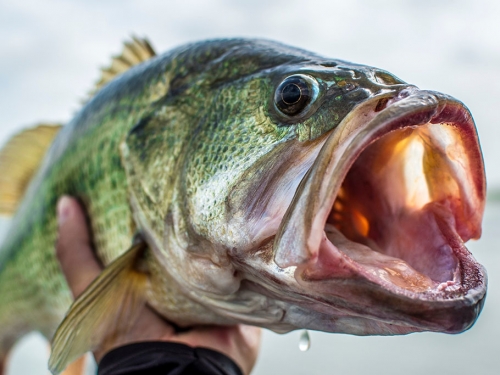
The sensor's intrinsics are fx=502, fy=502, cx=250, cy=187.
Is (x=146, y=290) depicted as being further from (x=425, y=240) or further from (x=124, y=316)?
(x=425, y=240)

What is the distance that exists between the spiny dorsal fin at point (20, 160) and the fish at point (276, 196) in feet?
2.35

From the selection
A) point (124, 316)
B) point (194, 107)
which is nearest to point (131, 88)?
point (194, 107)

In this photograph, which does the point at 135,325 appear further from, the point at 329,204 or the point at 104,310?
the point at 329,204

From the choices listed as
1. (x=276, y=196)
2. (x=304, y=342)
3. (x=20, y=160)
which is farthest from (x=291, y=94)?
(x=20, y=160)

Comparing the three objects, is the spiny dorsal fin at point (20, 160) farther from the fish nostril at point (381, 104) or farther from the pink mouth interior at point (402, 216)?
the fish nostril at point (381, 104)

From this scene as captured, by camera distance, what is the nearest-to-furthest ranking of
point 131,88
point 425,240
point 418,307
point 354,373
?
point 418,307, point 425,240, point 131,88, point 354,373

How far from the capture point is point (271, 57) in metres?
1.26

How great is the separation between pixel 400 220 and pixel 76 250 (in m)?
1.11

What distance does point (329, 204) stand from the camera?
79 cm

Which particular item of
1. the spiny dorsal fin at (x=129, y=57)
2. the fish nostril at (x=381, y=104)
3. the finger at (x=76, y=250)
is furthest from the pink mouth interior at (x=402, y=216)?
the spiny dorsal fin at (x=129, y=57)

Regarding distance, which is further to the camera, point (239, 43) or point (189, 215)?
point (239, 43)

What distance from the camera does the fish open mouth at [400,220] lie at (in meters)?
0.79

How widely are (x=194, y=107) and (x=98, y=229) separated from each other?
58cm

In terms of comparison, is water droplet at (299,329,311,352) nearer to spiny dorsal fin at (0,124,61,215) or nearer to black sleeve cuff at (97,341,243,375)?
black sleeve cuff at (97,341,243,375)
